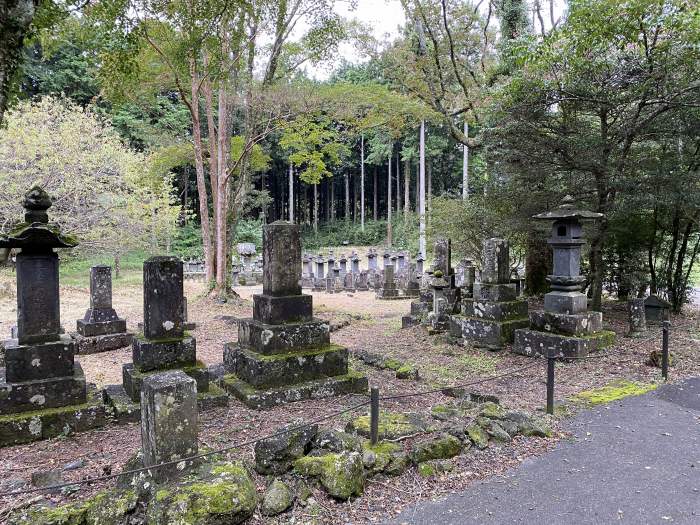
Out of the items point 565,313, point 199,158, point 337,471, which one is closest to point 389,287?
point 199,158

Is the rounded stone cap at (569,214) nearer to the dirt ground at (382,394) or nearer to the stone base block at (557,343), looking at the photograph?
the stone base block at (557,343)

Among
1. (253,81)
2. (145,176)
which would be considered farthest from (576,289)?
(145,176)

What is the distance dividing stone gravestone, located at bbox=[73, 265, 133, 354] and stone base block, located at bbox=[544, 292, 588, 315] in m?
8.44

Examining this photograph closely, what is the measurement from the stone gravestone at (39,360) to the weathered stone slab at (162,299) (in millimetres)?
857

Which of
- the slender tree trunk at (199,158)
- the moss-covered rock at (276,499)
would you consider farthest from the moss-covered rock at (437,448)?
the slender tree trunk at (199,158)

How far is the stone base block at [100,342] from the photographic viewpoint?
9.04 meters

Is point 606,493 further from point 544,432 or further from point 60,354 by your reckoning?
point 60,354

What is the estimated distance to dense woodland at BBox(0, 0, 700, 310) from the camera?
8.34m

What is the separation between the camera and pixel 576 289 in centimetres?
796

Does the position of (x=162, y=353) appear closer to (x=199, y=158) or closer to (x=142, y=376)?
(x=142, y=376)

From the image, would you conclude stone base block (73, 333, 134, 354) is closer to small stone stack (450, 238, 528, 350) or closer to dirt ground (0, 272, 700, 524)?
dirt ground (0, 272, 700, 524)

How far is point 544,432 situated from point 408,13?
11.7 metres

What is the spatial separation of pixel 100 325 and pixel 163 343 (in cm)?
482

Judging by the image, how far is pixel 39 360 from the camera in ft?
16.4
